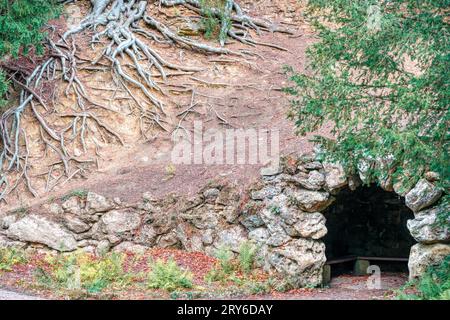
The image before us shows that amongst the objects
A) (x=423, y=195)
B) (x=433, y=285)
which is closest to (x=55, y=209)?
(x=423, y=195)

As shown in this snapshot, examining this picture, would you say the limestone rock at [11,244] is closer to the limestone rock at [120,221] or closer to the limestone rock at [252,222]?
the limestone rock at [120,221]

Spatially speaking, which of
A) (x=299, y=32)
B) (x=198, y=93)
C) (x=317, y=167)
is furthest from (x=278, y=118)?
(x=299, y=32)

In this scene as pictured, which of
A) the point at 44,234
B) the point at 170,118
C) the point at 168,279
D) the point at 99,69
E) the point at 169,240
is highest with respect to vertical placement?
the point at 99,69

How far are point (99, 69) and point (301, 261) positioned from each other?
8702mm

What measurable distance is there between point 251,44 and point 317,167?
8032 mm

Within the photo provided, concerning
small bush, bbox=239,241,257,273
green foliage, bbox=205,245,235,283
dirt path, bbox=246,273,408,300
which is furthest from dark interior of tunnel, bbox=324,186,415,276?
green foliage, bbox=205,245,235,283

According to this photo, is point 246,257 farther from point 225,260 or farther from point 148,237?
point 148,237

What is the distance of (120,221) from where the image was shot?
582 inches

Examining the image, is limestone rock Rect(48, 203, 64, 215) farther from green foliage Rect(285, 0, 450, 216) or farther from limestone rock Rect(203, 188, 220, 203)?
green foliage Rect(285, 0, 450, 216)

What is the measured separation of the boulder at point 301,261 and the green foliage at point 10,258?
5082mm

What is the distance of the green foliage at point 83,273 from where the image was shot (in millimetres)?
11586

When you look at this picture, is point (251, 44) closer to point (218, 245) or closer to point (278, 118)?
point (278, 118)

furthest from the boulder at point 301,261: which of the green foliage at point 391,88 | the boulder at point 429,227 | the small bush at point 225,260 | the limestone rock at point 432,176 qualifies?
the green foliage at point 391,88

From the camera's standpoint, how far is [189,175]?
51.1 feet
